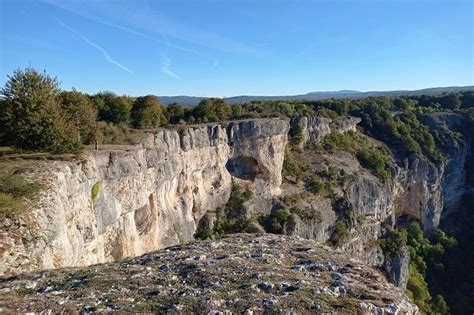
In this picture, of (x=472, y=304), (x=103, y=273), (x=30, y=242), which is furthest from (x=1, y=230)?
(x=472, y=304)

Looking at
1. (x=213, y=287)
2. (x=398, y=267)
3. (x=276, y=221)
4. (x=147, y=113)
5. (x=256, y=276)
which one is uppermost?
(x=147, y=113)

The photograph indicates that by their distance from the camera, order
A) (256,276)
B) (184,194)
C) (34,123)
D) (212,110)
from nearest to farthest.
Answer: (256,276) < (34,123) < (184,194) < (212,110)

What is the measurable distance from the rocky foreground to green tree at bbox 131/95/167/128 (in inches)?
821

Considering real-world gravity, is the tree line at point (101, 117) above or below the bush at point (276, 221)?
above

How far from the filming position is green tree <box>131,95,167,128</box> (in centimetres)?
3303

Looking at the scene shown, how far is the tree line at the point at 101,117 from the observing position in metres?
19.0

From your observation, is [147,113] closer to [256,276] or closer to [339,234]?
[339,234]

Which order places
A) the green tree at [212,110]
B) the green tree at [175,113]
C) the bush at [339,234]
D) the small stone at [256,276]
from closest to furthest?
the small stone at [256,276], the green tree at [175,113], the bush at [339,234], the green tree at [212,110]

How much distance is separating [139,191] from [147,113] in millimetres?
11300

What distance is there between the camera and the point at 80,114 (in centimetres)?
2305

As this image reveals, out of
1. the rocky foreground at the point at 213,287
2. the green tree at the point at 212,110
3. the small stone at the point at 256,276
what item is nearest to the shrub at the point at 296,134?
the green tree at the point at 212,110

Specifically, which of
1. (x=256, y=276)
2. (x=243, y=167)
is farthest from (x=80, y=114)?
(x=243, y=167)

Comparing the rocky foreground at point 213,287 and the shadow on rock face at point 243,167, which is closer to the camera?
the rocky foreground at point 213,287

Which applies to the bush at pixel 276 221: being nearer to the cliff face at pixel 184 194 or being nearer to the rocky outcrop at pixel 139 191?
the cliff face at pixel 184 194
